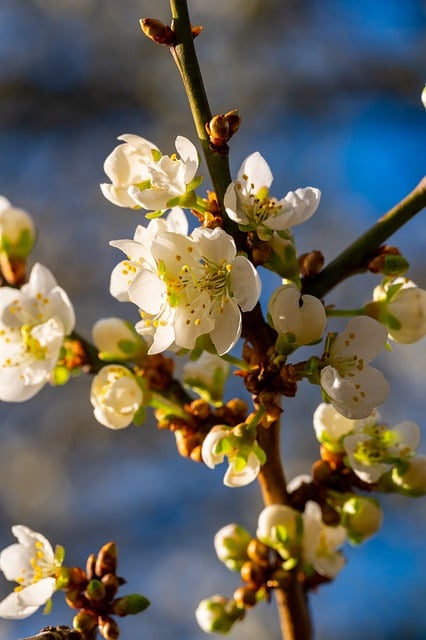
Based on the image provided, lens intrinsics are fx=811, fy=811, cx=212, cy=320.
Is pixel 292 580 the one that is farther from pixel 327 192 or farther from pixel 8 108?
pixel 8 108

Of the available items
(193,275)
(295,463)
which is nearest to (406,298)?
(193,275)

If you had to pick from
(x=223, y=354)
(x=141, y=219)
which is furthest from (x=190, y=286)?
(x=141, y=219)

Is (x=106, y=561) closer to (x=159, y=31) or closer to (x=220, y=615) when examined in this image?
(x=220, y=615)

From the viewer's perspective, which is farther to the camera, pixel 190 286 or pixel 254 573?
pixel 254 573

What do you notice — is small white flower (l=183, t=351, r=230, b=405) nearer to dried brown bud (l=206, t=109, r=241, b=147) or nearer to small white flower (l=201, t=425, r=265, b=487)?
small white flower (l=201, t=425, r=265, b=487)

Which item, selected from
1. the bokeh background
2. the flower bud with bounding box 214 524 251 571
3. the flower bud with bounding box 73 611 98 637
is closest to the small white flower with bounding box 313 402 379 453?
the flower bud with bounding box 214 524 251 571

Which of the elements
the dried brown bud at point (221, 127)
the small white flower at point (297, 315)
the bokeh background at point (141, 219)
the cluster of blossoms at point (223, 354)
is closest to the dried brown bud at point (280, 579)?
the cluster of blossoms at point (223, 354)

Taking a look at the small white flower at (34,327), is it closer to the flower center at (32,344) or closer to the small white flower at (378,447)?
the flower center at (32,344)
